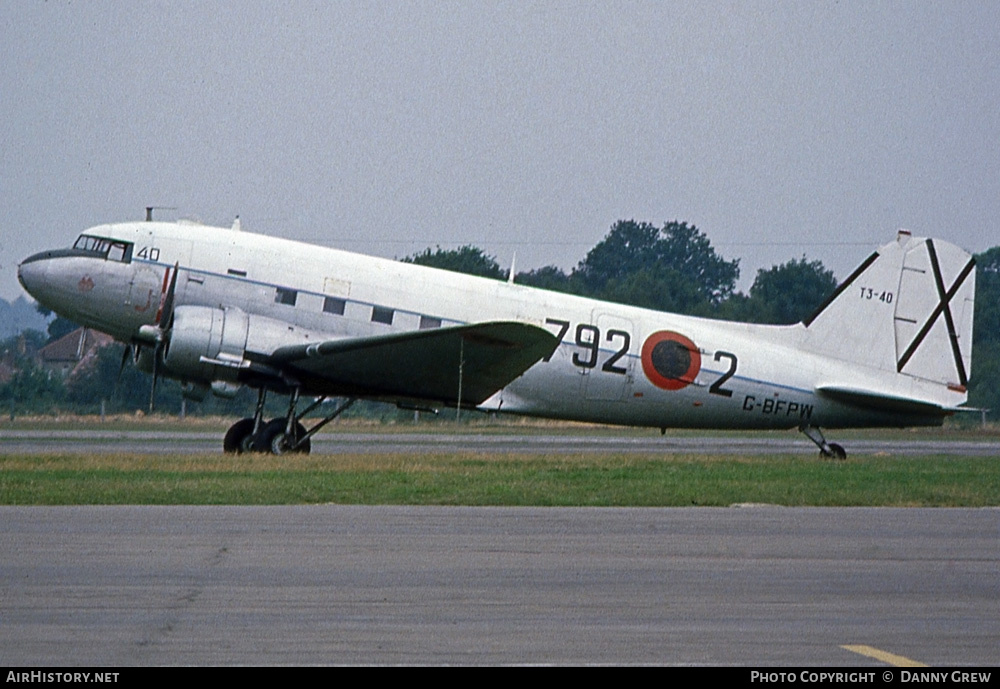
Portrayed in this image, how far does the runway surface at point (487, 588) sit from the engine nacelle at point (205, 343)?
346 inches

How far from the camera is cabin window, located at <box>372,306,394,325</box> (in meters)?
24.7

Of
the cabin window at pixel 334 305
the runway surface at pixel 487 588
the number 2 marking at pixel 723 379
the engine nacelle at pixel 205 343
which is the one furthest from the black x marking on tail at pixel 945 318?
the engine nacelle at pixel 205 343

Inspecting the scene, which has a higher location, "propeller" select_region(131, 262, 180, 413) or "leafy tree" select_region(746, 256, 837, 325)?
"leafy tree" select_region(746, 256, 837, 325)

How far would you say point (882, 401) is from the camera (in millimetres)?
26406

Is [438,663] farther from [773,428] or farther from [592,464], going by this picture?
[773,428]

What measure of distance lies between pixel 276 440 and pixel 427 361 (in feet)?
10.5

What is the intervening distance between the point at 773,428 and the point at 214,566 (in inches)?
710

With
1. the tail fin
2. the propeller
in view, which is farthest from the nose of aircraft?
the tail fin

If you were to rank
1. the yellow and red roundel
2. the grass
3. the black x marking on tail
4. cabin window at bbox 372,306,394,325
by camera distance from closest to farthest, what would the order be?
the grass < cabin window at bbox 372,306,394,325 < the yellow and red roundel < the black x marking on tail

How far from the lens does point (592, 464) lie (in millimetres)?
23156

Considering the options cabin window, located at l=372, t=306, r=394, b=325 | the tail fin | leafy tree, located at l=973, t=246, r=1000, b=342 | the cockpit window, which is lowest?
cabin window, located at l=372, t=306, r=394, b=325

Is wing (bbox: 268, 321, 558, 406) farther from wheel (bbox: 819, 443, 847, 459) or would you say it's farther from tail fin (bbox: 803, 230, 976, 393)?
tail fin (bbox: 803, 230, 976, 393)

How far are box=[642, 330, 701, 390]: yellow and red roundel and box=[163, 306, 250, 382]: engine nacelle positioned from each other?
303 inches
